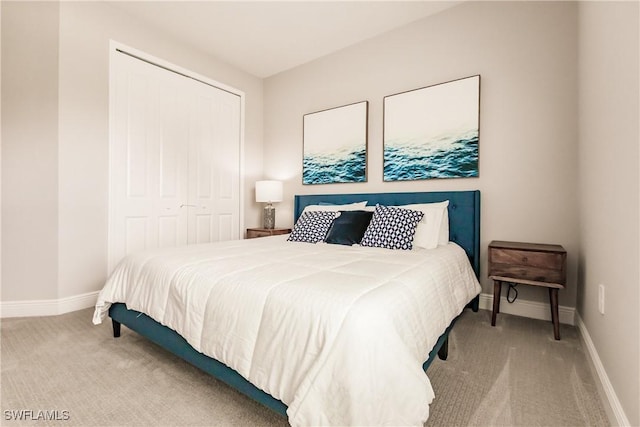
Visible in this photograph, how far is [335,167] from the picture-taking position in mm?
3646

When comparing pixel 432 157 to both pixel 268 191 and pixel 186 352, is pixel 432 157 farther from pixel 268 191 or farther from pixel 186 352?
pixel 186 352

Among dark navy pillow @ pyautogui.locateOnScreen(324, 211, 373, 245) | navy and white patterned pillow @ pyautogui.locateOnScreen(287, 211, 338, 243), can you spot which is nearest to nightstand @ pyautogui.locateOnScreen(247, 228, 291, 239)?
navy and white patterned pillow @ pyautogui.locateOnScreen(287, 211, 338, 243)

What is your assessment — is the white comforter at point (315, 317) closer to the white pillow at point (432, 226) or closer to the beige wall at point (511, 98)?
the white pillow at point (432, 226)

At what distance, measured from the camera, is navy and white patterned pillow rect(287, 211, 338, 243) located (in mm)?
2775

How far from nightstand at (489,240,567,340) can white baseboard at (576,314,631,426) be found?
7.6 inches

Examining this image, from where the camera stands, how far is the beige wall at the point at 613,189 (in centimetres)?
115

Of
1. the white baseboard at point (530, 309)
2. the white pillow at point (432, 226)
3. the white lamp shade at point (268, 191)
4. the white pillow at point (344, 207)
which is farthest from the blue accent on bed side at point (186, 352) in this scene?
the white baseboard at point (530, 309)

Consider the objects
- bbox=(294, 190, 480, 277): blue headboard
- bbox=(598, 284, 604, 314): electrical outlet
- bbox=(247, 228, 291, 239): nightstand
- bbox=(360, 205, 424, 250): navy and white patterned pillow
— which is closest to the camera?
bbox=(598, 284, 604, 314): electrical outlet

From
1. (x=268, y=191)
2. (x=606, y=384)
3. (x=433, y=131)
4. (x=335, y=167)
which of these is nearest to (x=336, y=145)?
(x=335, y=167)

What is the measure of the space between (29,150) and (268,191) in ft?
7.39

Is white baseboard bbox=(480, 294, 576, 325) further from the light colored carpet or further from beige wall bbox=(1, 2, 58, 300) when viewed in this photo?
beige wall bbox=(1, 2, 58, 300)

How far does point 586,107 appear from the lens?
6.68 feet

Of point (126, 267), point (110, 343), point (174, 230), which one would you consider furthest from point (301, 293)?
point (174, 230)

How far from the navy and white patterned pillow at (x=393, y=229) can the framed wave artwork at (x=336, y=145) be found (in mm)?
962
